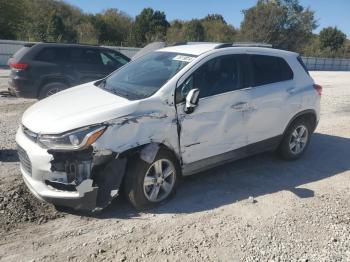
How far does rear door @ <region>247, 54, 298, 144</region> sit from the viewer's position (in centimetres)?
518

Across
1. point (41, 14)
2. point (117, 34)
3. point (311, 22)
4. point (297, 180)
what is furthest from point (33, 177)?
point (311, 22)

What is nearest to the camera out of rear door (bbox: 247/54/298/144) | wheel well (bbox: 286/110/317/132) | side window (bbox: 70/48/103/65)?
rear door (bbox: 247/54/298/144)

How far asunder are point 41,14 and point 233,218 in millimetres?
43895

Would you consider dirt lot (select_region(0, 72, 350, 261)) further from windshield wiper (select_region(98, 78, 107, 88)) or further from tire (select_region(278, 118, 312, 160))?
windshield wiper (select_region(98, 78, 107, 88))

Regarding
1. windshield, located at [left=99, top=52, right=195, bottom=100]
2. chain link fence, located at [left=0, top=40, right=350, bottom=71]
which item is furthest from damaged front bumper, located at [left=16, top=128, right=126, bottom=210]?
chain link fence, located at [left=0, top=40, right=350, bottom=71]

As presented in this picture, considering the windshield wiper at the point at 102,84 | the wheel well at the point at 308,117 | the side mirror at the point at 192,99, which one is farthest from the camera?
the wheel well at the point at 308,117

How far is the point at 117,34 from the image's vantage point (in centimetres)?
5212

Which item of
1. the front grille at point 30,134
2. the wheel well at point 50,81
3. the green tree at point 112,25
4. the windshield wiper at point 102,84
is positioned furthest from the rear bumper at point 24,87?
the green tree at point 112,25

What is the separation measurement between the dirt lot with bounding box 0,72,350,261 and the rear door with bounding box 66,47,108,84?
4.72 m

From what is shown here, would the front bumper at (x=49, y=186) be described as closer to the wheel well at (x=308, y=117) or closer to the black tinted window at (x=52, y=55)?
the wheel well at (x=308, y=117)

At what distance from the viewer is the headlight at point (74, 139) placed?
367cm

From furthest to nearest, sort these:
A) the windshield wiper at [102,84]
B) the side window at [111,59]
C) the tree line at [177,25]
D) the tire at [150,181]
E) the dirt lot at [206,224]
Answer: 1. the tree line at [177,25]
2. the side window at [111,59]
3. the windshield wiper at [102,84]
4. the tire at [150,181]
5. the dirt lot at [206,224]

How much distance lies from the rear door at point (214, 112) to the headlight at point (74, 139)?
3.67 feet

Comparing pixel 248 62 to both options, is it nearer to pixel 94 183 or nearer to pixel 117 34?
pixel 94 183
